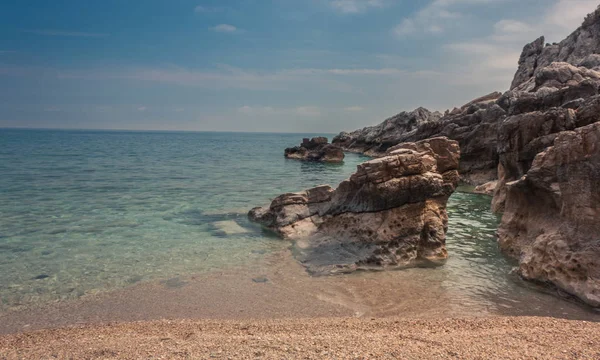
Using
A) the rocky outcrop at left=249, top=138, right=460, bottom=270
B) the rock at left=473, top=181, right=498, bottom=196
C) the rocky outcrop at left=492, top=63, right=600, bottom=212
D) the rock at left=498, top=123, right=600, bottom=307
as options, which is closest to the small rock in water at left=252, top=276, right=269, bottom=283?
the rocky outcrop at left=249, top=138, right=460, bottom=270

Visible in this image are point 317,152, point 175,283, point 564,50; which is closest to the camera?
point 175,283

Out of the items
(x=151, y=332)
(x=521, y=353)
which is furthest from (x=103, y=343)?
(x=521, y=353)

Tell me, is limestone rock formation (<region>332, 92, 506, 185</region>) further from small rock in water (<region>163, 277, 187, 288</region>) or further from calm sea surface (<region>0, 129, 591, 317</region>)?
small rock in water (<region>163, 277, 187, 288</region>)

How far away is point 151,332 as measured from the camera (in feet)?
26.6

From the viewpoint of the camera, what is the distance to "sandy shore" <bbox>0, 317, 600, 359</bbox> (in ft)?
20.9

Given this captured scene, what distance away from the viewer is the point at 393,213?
13.7 meters

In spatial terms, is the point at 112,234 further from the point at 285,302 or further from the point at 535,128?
the point at 535,128

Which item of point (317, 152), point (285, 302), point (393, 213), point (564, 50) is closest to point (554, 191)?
point (393, 213)

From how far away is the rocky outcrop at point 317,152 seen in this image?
216 ft

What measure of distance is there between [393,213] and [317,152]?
5475 centimetres

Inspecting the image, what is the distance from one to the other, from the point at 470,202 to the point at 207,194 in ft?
59.5

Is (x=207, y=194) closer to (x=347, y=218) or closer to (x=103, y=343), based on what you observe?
(x=347, y=218)

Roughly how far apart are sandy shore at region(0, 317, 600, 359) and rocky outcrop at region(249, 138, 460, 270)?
4.60 metres

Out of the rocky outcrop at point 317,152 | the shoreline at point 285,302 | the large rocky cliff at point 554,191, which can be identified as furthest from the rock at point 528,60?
the shoreline at point 285,302
